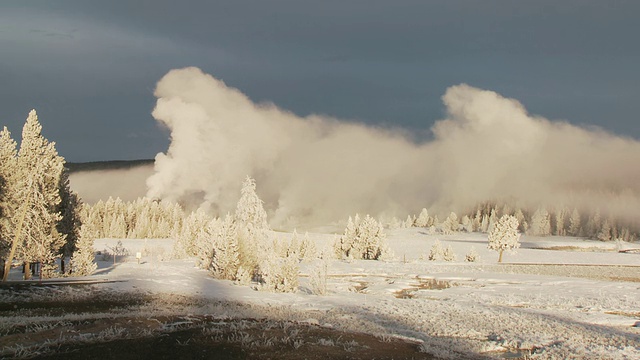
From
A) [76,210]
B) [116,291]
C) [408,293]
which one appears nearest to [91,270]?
[76,210]

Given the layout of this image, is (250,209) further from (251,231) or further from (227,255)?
(227,255)

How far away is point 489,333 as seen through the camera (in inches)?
866

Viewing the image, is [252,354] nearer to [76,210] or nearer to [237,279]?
[237,279]

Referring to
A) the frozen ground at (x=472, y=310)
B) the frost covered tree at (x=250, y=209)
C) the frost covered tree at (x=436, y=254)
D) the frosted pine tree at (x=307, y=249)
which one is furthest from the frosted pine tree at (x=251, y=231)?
the frost covered tree at (x=436, y=254)

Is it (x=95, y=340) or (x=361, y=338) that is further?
→ (x=361, y=338)

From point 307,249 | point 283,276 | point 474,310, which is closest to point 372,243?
point 307,249

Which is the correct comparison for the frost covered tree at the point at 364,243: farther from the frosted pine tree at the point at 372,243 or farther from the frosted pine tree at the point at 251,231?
the frosted pine tree at the point at 251,231

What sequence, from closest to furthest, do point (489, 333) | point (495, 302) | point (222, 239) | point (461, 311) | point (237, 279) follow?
point (489, 333), point (461, 311), point (495, 302), point (237, 279), point (222, 239)

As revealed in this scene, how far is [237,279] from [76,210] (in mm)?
17544

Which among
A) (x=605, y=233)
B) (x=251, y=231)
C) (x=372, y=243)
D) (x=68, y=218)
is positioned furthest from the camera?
(x=605, y=233)

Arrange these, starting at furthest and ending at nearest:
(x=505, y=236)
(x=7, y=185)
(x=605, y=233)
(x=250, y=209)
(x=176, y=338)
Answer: (x=605, y=233)
(x=505, y=236)
(x=250, y=209)
(x=7, y=185)
(x=176, y=338)

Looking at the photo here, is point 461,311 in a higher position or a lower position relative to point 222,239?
lower

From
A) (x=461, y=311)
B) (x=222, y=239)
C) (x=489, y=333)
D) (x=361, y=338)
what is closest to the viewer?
(x=361, y=338)

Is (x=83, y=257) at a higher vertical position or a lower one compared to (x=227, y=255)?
lower
